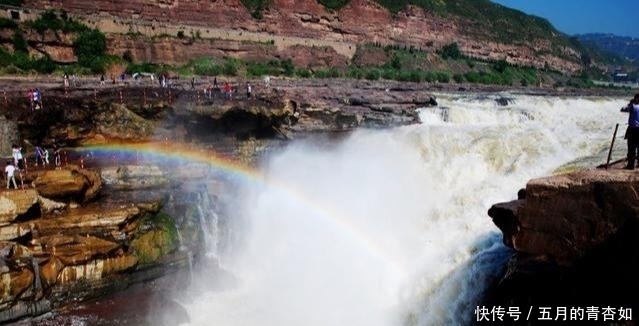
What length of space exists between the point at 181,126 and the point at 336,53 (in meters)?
43.6

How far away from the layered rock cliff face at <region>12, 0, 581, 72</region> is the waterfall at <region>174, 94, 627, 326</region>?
89.7 ft

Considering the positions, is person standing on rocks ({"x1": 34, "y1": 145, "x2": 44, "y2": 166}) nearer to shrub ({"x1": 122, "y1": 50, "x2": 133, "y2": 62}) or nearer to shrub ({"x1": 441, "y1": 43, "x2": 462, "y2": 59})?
shrub ({"x1": 122, "y1": 50, "x2": 133, "y2": 62})

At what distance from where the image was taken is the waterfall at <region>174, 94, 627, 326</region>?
12727mm

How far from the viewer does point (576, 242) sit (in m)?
8.58

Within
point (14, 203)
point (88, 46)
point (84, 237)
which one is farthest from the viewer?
point (88, 46)

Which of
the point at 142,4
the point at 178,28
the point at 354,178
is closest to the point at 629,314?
the point at 354,178

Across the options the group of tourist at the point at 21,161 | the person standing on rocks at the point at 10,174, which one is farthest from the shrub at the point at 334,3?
the person standing on rocks at the point at 10,174

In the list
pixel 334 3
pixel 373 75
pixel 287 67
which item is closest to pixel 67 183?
pixel 287 67

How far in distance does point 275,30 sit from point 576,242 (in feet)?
183

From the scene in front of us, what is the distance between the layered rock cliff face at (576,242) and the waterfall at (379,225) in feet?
5.38

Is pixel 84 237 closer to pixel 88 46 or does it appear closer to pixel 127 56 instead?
pixel 88 46

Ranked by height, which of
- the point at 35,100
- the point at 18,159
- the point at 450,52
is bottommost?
the point at 18,159

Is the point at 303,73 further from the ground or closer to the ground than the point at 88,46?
closer to the ground

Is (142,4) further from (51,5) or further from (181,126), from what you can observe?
(181,126)
